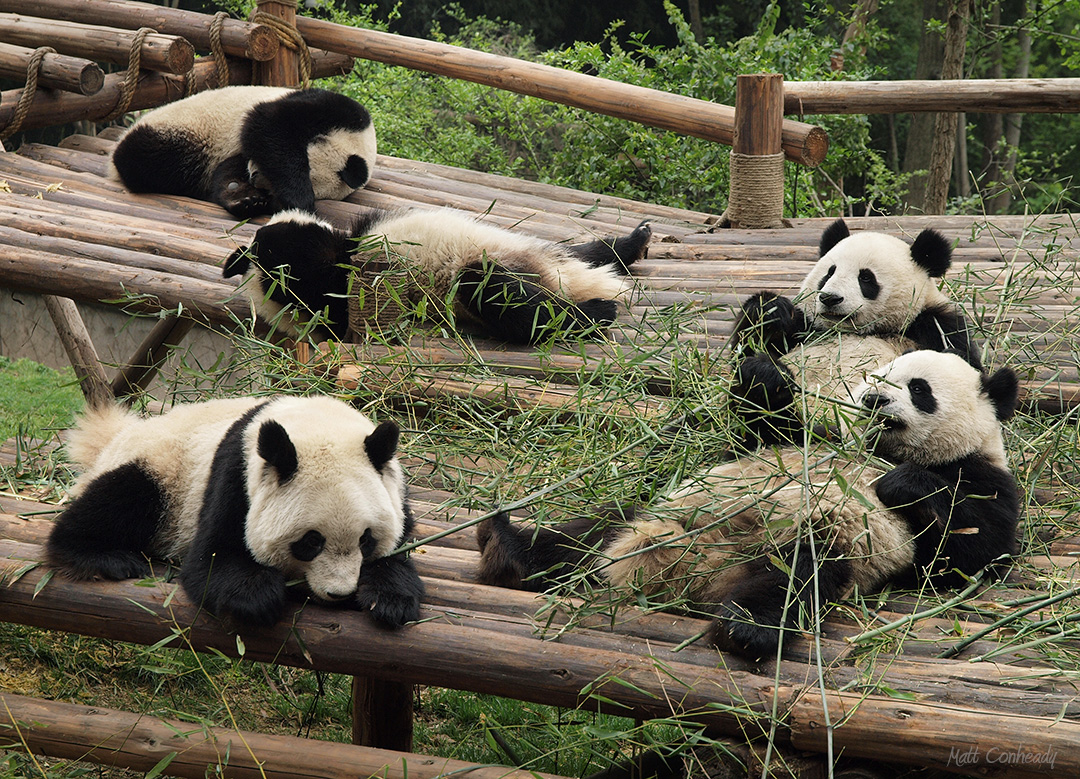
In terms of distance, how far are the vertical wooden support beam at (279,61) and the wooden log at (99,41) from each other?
72cm

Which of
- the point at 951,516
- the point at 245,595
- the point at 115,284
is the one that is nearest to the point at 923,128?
the point at 115,284

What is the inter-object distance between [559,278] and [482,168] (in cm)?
796

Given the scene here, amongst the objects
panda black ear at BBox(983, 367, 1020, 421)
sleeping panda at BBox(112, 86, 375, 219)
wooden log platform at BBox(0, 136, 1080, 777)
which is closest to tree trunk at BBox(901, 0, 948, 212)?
wooden log platform at BBox(0, 136, 1080, 777)

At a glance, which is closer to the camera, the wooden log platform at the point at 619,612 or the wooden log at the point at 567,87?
the wooden log platform at the point at 619,612

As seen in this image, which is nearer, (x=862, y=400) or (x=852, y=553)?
(x=852, y=553)

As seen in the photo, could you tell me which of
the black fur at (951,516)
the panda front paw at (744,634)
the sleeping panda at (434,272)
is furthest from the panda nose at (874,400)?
the sleeping panda at (434,272)

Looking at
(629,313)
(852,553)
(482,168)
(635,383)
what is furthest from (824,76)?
(852,553)

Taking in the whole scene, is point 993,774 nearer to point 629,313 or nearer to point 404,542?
point 404,542

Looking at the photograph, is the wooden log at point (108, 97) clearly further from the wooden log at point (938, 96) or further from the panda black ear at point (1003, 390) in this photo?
the panda black ear at point (1003, 390)

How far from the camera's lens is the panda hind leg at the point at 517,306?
413cm

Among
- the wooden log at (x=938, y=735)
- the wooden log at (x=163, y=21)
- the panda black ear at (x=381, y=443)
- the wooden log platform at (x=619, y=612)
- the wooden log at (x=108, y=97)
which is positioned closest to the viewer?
the wooden log at (x=938, y=735)

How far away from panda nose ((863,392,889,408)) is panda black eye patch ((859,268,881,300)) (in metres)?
0.64

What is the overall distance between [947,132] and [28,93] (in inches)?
294

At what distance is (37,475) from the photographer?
373 centimetres
